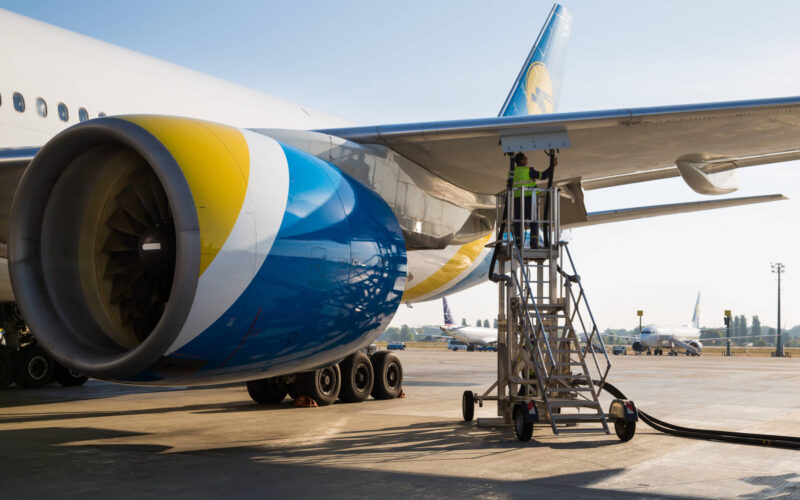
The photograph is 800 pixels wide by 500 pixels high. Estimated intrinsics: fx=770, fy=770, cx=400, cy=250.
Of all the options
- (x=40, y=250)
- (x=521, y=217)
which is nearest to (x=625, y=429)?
(x=521, y=217)

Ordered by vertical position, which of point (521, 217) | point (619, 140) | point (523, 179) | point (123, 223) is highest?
point (619, 140)

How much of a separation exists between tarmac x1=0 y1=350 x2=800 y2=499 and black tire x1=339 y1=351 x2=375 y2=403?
15.6 inches

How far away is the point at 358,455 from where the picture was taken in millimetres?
6707

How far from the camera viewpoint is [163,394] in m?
13.4

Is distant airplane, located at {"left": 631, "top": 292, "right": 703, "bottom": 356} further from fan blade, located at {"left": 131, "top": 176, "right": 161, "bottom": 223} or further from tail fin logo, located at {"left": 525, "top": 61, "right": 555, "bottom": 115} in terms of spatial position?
fan blade, located at {"left": 131, "top": 176, "right": 161, "bottom": 223}

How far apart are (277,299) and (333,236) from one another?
796mm

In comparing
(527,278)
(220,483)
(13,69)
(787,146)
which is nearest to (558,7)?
(787,146)

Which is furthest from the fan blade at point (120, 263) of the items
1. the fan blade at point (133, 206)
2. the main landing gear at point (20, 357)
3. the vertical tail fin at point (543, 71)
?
the vertical tail fin at point (543, 71)

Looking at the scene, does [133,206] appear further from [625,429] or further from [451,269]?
[451,269]

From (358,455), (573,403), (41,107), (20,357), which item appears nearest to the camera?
(358,455)

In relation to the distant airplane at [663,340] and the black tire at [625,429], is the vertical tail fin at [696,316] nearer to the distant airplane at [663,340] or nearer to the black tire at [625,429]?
the distant airplane at [663,340]

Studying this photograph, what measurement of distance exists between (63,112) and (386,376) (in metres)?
6.20

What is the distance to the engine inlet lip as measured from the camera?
5250mm

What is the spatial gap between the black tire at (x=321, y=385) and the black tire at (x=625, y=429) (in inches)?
183
